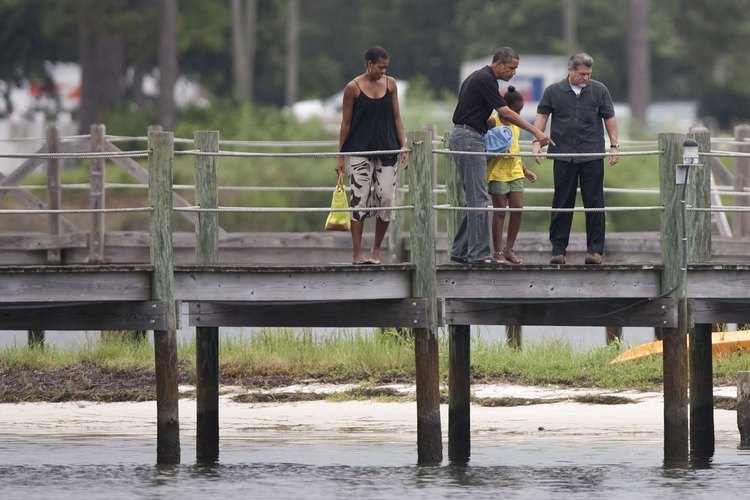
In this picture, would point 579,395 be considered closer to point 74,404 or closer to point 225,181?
point 74,404

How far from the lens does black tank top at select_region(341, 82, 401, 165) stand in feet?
45.7

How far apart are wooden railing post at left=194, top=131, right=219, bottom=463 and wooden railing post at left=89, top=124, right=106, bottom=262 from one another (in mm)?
4175

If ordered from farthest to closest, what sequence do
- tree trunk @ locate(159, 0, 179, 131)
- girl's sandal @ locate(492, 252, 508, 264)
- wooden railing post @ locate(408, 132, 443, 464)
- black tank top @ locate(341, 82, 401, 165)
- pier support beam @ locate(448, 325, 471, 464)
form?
tree trunk @ locate(159, 0, 179, 131) → pier support beam @ locate(448, 325, 471, 464) → girl's sandal @ locate(492, 252, 508, 264) → black tank top @ locate(341, 82, 401, 165) → wooden railing post @ locate(408, 132, 443, 464)

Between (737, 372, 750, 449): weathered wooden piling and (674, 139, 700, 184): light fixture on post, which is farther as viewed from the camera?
(737, 372, 750, 449): weathered wooden piling

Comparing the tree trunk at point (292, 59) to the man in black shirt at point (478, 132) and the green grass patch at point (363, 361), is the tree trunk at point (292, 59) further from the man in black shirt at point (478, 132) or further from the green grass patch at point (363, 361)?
the man in black shirt at point (478, 132)

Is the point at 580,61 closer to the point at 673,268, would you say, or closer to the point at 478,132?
the point at 478,132

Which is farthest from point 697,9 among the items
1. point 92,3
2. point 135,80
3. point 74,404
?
point 74,404

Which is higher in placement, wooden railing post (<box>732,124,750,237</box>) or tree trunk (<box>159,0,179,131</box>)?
tree trunk (<box>159,0,179,131</box>)

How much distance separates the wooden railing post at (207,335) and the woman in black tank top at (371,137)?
3.85ft

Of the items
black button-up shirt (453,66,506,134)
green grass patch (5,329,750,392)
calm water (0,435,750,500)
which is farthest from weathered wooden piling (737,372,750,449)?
black button-up shirt (453,66,506,134)

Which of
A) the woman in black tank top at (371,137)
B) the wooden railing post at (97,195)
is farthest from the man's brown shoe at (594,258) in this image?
the wooden railing post at (97,195)

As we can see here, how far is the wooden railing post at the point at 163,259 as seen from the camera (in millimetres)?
13438

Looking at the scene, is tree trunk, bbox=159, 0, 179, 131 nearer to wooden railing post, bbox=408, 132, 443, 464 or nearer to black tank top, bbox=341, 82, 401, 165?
black tank top, bbox=341, 82, 401, 165

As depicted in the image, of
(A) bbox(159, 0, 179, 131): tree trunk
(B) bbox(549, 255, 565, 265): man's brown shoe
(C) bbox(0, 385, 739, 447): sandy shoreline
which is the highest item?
(A) bbox(159, 0, 179, 131): tree trunk
